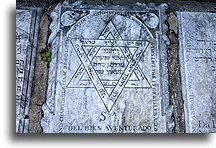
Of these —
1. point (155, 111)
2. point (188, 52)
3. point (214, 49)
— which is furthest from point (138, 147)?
point (214, 49)

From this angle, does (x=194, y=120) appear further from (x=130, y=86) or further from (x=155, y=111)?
(x=130, y=86)

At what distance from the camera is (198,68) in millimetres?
2807

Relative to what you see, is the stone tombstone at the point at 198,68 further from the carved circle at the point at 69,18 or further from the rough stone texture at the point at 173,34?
the carved circle at the point at 69,18

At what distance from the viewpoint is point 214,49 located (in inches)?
113

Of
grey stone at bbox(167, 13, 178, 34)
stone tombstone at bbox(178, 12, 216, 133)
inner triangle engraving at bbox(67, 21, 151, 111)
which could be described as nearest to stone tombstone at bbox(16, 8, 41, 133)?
inner triangle engraving at bbox(67, 21, 151, 111)

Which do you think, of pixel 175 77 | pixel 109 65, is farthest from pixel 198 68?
pixel 109 65

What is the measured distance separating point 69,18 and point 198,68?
149 centimetres

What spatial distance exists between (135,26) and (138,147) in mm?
1273

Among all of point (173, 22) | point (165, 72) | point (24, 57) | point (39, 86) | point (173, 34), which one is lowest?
point (39, 86)

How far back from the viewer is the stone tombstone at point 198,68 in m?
2.68

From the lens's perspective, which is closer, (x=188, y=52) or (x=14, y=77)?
(x=14, y=77)

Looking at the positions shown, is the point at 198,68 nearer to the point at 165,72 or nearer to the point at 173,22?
the point at 165,72

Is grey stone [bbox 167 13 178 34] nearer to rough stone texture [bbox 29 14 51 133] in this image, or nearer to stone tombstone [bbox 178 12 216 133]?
stone tombstone [bbox 178 12 216 133]

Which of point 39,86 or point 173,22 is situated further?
point 173,22
